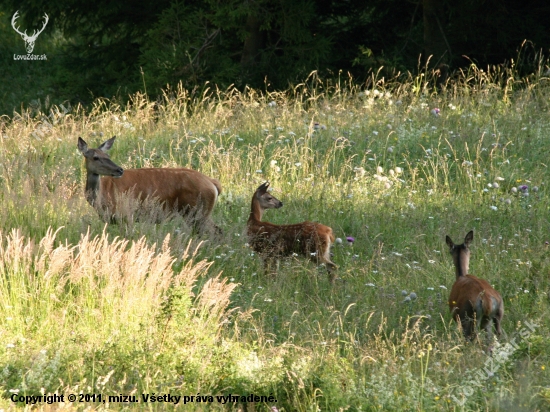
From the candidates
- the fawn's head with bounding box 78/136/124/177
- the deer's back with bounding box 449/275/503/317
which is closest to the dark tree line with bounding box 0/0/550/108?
the fawn's head with bounding box 78/136/124/177

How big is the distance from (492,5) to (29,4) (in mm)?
Answer: 9537

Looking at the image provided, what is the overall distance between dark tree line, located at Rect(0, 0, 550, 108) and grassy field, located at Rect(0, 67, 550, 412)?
10.7 ft

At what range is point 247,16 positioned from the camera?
17078 mm

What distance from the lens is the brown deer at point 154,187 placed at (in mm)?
8914

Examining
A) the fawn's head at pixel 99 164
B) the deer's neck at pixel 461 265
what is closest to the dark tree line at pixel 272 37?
the fawn's head at pixel 99 164

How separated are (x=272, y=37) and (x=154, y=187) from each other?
9.75 metres

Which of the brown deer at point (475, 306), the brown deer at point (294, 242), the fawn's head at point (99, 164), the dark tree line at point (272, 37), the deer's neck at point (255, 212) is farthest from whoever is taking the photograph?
the dark tree line at point (272, 37)

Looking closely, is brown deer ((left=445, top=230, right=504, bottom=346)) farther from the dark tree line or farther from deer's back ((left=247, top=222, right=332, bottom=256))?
the dark tree line

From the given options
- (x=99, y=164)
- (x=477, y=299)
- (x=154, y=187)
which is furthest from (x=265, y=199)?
(x=477, y=299)

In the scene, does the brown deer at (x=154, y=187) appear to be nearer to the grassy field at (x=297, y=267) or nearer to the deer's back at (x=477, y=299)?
the grassy field at (x=297, y=267)

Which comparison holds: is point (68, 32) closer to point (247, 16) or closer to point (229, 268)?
point (247, 16)

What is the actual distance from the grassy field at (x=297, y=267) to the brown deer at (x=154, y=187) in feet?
0.85

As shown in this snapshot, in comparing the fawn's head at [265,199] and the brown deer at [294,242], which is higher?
the fawn's head at [265,199]

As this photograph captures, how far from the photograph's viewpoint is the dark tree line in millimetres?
16578
